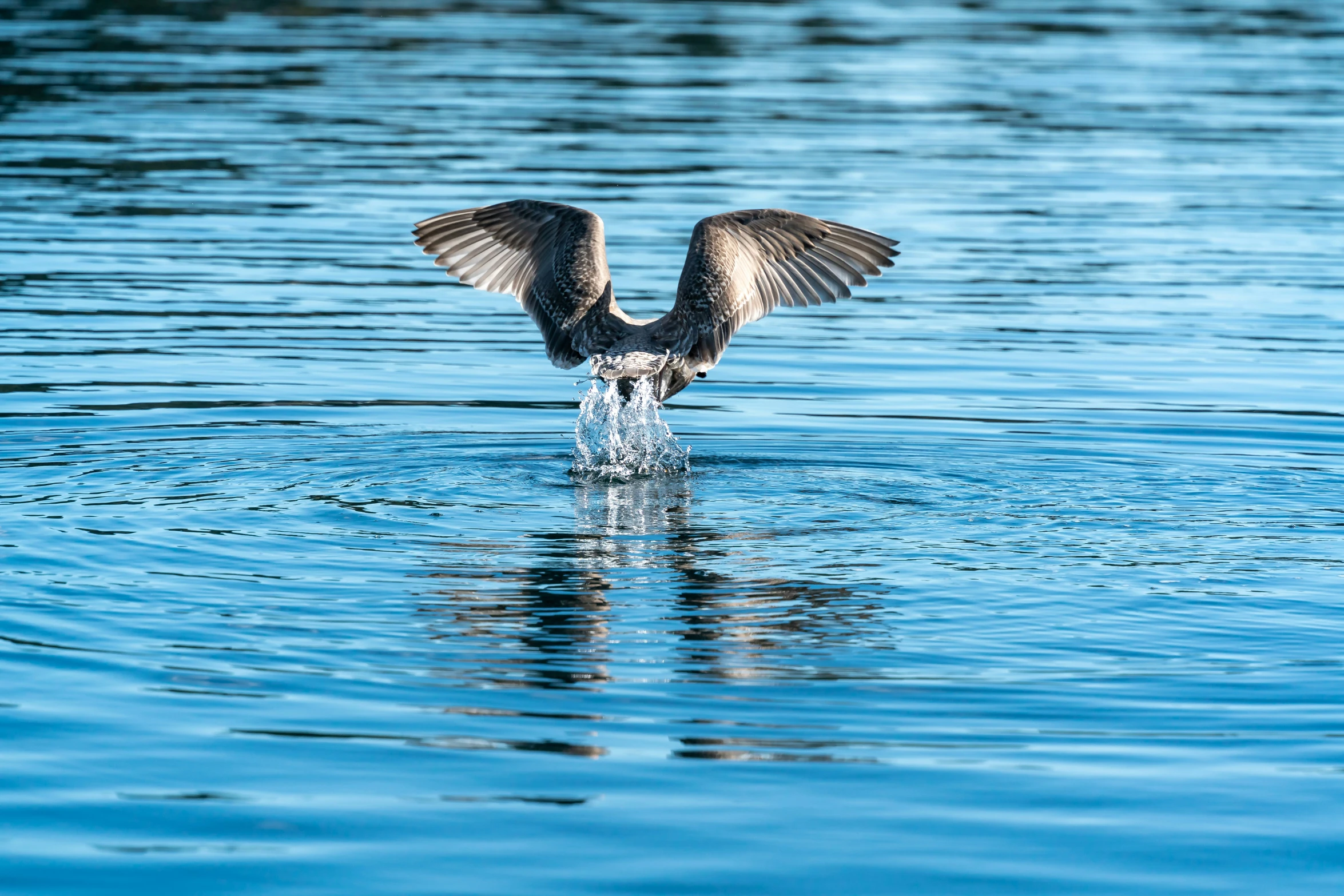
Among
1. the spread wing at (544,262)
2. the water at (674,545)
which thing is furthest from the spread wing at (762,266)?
the water at (674,545)

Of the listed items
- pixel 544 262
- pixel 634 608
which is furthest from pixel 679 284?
pixel 634 608

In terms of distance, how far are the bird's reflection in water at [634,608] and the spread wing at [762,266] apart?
6.20 ft

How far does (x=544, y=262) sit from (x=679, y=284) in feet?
3.15

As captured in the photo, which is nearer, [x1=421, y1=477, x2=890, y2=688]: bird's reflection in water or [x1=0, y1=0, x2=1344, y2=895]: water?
[x1=0, y1=0, x2=1344, y2=895]: water

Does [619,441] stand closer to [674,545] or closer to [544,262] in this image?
[544,262]

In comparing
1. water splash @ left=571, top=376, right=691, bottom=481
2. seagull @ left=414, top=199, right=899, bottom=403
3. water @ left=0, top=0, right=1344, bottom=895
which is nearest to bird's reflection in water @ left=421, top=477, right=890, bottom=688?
water @ left=0, top=0, right=1344, bottom=895

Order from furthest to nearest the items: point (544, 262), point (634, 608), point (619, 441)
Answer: point (544, 262) < point (619, 441) < point (634, 608)

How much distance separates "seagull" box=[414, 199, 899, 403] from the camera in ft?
37.7

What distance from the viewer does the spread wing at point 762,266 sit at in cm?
1163

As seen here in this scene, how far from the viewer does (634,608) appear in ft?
27.6

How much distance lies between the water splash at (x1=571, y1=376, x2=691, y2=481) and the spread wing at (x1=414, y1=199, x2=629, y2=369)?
33 cm

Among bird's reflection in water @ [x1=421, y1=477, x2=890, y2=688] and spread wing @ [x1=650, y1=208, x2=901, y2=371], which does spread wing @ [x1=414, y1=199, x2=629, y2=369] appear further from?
bird's reflection in water @ [x1=421, y1=477, x2=890, y2=688]

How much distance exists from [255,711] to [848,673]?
2313mm

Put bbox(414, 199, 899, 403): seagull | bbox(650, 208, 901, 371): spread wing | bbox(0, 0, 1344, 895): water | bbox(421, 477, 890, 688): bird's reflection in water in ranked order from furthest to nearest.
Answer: bbox(650, 208, 901, 371): spread wing
bbox(414, 199, 899, 403): seagull
bbox(421, 477, 890, 688): bird's reflection in water
bbox(0, 0, 1344, 895): water
